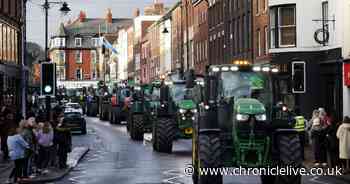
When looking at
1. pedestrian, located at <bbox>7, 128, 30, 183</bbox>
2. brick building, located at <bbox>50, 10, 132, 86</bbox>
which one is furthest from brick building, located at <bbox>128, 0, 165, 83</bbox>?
pedestrian, located at <bbox>7, 128, 30, 183</bbox>

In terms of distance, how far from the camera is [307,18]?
4322cm

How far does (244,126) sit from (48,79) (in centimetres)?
1060

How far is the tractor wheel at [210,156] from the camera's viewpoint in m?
17.7

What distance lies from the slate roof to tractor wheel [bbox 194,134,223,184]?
156736 millimetres

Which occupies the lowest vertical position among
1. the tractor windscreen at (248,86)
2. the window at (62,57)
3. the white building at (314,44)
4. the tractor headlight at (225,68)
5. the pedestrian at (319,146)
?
the pedestrian at (319,146)

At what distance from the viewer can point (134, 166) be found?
89.4 feet

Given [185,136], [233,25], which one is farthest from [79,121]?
[185,136]

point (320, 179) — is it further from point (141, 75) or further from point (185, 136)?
point (141, 75)

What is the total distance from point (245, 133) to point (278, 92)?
192 centimetres

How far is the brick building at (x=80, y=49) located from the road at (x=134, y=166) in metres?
127

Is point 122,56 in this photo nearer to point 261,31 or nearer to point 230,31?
point 230,31

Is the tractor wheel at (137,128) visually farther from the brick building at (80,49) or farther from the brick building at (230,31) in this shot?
the brick building at (80,49)

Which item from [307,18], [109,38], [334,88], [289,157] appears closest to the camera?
[289,157]

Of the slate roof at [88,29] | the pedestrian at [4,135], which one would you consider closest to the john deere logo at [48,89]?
the pedestrian at [4,135]
